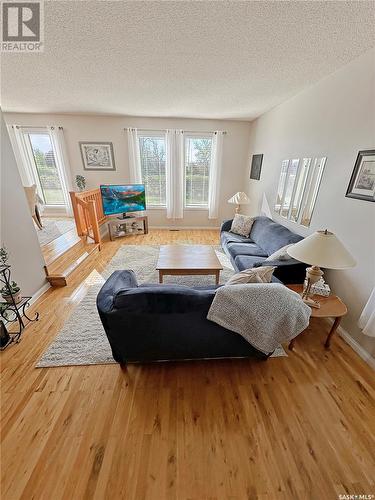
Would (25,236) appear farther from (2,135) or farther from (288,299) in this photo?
(288,299)

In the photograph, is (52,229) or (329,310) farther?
(52,229)

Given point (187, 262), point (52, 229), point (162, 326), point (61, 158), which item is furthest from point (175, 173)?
point (162, 326)

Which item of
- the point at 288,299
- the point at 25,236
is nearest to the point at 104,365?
the point at 288,299

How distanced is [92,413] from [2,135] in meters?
2.58

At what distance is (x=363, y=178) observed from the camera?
68.5 inches

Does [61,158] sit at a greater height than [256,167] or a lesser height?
greater

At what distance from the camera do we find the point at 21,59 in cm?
193

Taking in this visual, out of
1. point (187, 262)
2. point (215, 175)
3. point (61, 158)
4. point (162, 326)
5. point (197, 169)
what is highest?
point (61, 158)

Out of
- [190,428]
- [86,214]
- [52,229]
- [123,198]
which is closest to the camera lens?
[190,428]

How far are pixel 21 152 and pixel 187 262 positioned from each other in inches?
191

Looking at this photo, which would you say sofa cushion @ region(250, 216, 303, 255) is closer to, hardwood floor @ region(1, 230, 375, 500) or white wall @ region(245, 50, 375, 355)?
white wall @ region(245, 50, 375, 355)

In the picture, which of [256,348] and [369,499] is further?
[256,348]

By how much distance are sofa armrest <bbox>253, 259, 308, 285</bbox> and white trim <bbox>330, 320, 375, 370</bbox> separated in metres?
0.61

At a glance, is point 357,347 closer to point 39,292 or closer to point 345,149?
point 345,149
